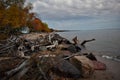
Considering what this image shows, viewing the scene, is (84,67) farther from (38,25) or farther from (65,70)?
(38,25)

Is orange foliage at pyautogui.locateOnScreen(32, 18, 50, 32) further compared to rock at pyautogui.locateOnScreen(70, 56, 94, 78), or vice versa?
orange foliage at pyautogui.locateOnScreen(32, 18, 50, 32)

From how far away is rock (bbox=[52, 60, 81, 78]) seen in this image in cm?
1309

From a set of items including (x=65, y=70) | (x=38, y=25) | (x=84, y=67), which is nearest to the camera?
(x=65, y=70)

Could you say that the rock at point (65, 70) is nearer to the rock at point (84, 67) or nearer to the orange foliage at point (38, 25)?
the rock at point (84, 67)

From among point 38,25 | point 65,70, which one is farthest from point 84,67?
point 38,25

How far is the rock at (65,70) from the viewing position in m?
13.1

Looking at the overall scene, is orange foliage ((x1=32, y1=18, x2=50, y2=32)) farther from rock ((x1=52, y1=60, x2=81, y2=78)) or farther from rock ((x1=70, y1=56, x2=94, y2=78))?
rock ((x1=52, y1=60, x2=81, y2=78))

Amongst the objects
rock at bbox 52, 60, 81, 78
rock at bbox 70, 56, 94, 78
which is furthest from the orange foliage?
rock at bbox 52, 60, 81, 78

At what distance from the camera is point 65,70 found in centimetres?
1323

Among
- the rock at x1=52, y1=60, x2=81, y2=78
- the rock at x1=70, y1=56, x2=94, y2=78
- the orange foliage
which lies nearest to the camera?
the rock at x1=52, y1=60, x2=81, y2=78

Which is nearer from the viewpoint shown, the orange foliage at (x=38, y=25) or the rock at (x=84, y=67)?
the rock at (x=84, y=67)

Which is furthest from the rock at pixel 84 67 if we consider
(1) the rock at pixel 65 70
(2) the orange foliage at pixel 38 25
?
(2) the orange foliage at pixel 38 25

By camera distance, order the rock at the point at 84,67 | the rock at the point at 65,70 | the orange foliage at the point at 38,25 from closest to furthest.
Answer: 1. the rock at the point at 65,70
2. the rock at the point at 84,67
3. the orange foliage at the point at 38,25

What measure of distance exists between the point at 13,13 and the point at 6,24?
10.6 feet
